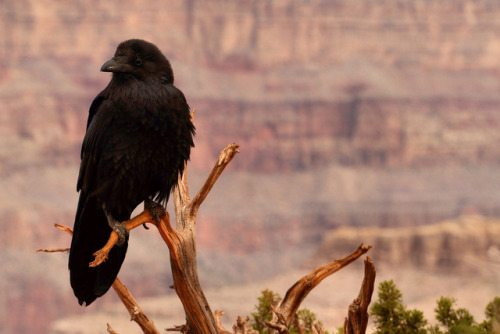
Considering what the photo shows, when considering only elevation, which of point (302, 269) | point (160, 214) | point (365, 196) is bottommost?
point (160, 214)

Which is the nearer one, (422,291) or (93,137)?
(93,137)

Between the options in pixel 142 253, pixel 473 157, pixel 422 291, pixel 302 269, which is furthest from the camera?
pixel 473 157

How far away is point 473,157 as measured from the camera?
409ft

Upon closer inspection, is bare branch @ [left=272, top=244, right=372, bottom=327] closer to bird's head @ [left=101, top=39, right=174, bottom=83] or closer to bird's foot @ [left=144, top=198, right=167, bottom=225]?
bird's foot @ [left=144, top=198, right=167, bottom=225]

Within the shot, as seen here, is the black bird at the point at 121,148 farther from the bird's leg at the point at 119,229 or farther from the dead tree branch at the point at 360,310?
the dead tree branch at the point at 360,310

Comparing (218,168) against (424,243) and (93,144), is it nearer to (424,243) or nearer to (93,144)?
(93,144)

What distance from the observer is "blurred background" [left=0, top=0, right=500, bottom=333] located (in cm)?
11419

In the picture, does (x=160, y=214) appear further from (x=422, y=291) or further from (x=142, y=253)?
(x=142, y=253)

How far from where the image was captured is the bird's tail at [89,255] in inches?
282

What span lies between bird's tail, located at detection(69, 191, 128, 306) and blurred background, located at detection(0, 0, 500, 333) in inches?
3867

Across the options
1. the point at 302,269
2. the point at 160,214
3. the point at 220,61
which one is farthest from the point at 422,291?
the point at 160,214

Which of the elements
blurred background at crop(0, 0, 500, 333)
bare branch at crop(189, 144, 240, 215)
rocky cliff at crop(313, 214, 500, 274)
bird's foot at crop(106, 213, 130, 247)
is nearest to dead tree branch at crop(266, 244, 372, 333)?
bare branch at crop(189, 144, 240, 215)

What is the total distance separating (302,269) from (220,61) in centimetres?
4781

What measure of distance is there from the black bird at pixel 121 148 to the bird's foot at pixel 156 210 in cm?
16
